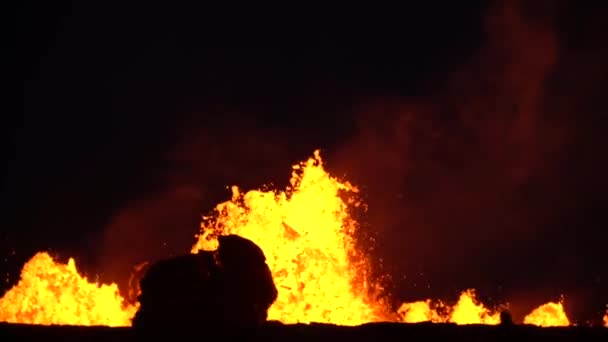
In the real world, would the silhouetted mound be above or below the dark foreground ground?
above

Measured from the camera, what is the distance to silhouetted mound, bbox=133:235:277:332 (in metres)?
12.8

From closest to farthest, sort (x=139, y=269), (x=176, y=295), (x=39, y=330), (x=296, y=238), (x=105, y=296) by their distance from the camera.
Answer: (x=39, y=330) → (x=176, y=295) → (x=139, y=269) → (x=105, y=296) → (x=296, y=238)

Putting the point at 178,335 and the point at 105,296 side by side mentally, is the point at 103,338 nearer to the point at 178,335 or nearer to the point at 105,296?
the point at 178,335

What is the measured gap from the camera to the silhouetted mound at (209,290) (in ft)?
42.0

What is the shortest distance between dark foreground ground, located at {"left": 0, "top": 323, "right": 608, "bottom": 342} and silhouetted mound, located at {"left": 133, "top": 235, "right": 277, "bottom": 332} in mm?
288

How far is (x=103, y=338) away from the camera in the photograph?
12250 mm

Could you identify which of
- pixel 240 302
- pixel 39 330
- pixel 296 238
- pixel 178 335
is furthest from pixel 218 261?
pixel 296 238

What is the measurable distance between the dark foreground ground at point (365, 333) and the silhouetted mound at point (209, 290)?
29 cm

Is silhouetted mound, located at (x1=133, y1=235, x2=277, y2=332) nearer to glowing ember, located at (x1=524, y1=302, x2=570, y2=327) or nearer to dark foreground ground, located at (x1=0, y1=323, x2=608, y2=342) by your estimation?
dark foreground ground, located at (x1=0, y1=323, x2=608, y2=342)

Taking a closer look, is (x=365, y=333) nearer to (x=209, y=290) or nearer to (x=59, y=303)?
(x=209, y=290)

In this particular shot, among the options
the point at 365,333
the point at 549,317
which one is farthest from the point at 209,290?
the point at 549,317

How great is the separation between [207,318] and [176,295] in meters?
0.76

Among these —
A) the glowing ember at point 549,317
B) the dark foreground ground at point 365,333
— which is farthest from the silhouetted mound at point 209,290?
the glowing ember at point 549,317

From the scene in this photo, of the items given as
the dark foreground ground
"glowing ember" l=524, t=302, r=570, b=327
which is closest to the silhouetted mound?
the dark foreground ground
